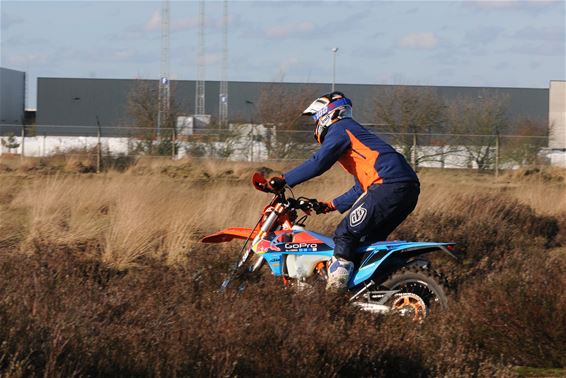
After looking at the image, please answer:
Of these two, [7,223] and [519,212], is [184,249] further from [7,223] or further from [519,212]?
[519,212]

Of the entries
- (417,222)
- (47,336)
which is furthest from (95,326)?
(417,222)

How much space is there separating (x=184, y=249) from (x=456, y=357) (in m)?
5.38

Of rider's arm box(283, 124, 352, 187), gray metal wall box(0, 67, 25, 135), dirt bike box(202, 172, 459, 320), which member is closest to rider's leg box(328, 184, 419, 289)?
dirt bike box(202, 172, 459, 320)

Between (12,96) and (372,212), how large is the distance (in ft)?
202

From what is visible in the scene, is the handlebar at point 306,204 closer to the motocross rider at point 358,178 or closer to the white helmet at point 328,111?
the motocross rider at point 358,178

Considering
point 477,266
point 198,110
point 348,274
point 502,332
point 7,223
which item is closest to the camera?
point 502,332

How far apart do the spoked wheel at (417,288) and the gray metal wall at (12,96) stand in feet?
187

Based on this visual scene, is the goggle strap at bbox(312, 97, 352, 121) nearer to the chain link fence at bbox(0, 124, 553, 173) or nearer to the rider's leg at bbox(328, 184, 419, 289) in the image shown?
the rider's leg at bbox(328, 184, 419, 289)

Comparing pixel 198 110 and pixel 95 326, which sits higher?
pixel 198 110

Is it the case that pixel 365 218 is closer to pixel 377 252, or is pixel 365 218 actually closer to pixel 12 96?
pixel 377 252

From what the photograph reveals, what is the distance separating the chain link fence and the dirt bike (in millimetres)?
21900

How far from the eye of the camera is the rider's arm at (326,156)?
727cm

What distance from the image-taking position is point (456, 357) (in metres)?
5.64

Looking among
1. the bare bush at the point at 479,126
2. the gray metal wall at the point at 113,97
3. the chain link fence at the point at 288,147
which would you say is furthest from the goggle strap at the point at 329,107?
the gray metal wall at the point at 113,97
